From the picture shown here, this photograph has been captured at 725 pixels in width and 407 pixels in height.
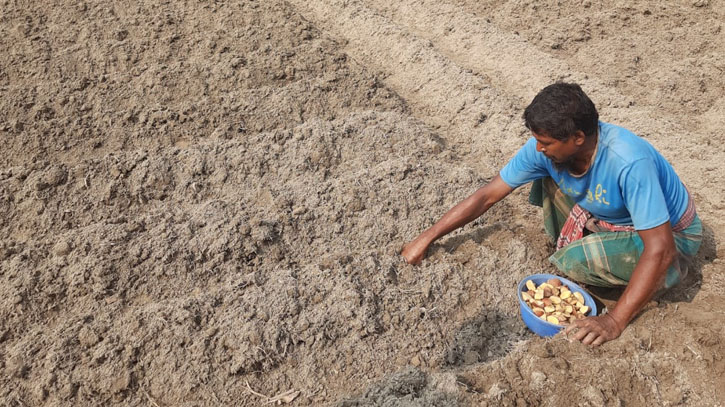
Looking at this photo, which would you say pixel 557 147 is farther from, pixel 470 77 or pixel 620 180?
pixel 470 77

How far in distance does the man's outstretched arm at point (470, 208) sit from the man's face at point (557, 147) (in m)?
0.42

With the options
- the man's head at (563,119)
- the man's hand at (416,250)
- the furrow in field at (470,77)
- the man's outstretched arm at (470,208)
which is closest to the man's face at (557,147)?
the man's head at (563,119)

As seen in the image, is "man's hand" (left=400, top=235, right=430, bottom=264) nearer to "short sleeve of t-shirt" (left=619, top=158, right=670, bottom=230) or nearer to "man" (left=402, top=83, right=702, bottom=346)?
"man" (left=402, top=83, right=702, bottom=346)

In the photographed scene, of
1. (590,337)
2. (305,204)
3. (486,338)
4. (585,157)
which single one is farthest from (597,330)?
(305,204)

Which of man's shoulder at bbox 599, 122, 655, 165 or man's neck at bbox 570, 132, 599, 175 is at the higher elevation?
man's shoulder at bbox 599, 122, 655, 165

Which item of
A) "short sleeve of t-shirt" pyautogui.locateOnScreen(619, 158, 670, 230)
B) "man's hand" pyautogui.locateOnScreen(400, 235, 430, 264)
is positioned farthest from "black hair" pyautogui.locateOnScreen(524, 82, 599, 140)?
"man's hand" pyautogui.locateOnScreen(400, 235, 430, 264)

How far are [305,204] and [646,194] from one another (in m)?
1.80

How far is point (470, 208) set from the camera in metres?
2.83

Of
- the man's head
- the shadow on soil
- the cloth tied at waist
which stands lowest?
the shadow on soil

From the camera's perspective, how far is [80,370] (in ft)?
7.78

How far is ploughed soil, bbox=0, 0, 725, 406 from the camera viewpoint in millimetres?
2375

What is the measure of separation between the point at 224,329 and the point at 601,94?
138 inches

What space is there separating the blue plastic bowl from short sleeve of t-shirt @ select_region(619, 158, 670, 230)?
0.56m

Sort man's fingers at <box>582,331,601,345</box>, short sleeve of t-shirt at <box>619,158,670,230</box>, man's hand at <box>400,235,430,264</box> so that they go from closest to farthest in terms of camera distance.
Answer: short sleeve of t-shirt at <box>619,158,670,230</box>, man's fingers at <box>582,331,601,345</box>, man's hand at <box>400,235,430,264</box>
